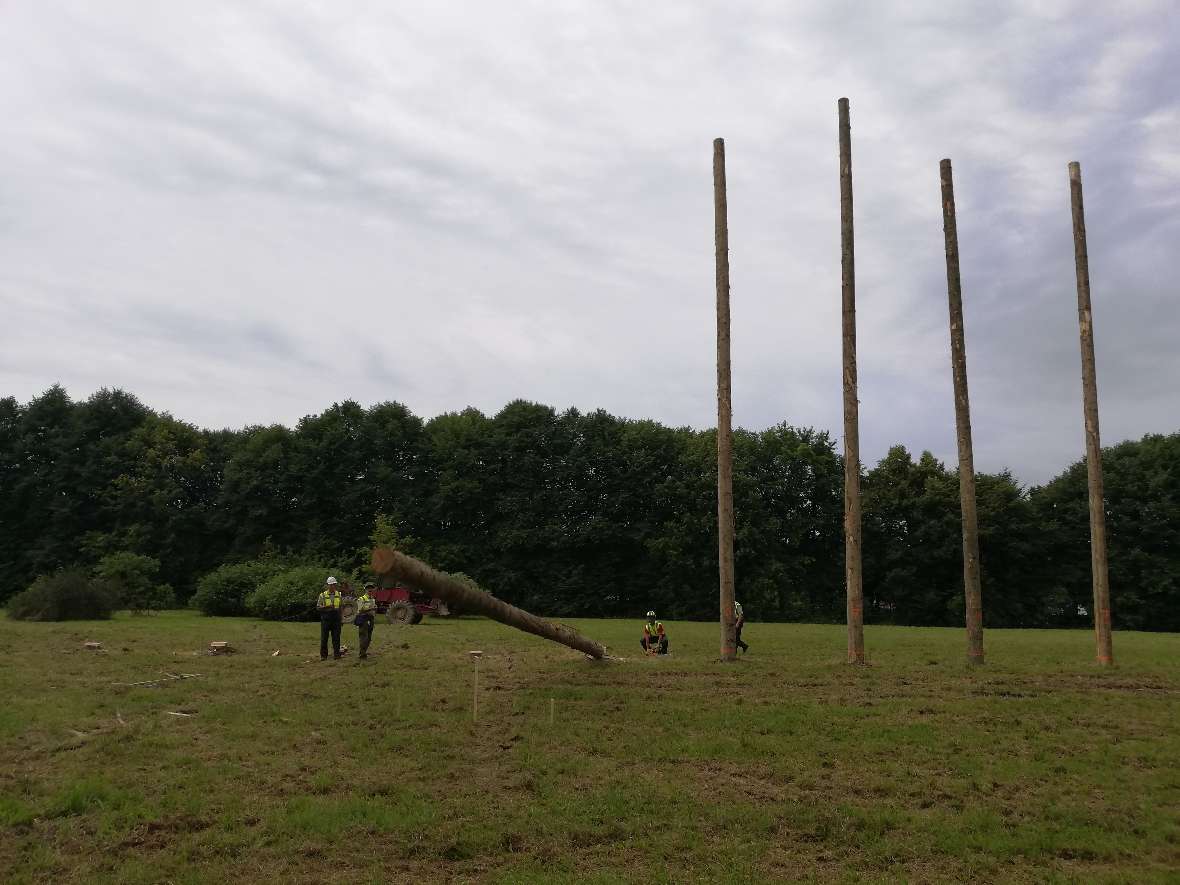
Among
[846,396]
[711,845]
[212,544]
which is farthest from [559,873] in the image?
[212,544]

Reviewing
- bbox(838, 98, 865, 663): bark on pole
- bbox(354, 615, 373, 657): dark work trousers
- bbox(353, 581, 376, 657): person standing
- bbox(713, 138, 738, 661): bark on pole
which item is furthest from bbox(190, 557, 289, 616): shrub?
bbox(838, 98, 865, 663): bark on pole

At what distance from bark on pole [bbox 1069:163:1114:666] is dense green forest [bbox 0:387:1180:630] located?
1280 inches

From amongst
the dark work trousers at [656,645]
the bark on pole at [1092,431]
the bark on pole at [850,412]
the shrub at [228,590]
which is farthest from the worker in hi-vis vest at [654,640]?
the shrub at [228,590]

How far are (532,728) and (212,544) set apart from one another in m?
52.3

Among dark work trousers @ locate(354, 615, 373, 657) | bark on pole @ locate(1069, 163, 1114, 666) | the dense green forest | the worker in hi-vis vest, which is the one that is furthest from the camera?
the dense green forest

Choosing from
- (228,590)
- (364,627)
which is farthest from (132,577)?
(364,627)

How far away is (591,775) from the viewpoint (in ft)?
35.1

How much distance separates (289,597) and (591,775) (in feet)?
97.1

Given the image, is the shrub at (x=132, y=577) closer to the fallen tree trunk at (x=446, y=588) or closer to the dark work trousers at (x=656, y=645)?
the dark work trousers at (x=656, y=645)

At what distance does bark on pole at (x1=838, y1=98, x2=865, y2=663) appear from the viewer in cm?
1962

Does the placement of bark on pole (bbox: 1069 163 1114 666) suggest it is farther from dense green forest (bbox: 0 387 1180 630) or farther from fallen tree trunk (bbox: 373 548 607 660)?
dense green forest (bbox: 0 387 1180 630)

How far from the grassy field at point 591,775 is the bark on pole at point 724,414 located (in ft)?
7.11

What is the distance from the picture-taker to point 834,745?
12031mm

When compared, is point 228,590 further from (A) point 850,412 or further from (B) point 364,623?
(A) point 850,412
